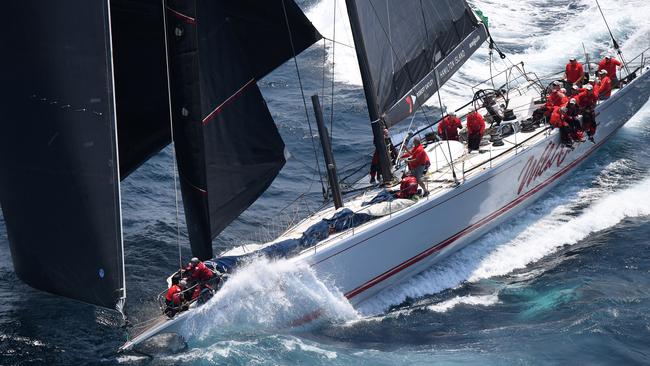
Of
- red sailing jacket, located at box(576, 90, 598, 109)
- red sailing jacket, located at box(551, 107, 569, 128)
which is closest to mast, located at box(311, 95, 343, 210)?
red sailing jacket, located at box(551, 107, 569, 128)

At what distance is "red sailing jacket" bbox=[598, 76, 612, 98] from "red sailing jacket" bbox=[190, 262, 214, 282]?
9857mm

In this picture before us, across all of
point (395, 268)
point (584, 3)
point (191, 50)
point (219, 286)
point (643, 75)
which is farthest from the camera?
point (584, 3)

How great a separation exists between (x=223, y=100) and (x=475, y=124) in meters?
5.80

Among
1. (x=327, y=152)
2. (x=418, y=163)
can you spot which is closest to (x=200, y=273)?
(x=327, y=152)

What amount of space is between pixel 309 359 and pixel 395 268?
9.56 ft

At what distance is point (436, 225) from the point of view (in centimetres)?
1416

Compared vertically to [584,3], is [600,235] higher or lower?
lower

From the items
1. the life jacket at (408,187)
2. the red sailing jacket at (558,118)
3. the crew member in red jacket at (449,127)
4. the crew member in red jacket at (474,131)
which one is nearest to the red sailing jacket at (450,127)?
the crew member in red jacket at (449,127)

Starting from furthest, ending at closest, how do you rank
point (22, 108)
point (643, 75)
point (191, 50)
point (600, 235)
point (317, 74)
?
point (317, 74), point (643, 75), point (600, 235), point (191, 50), point (22, 108)

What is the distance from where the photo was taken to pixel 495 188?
1522 cm

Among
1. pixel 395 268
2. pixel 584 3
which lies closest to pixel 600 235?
pixel 395 268

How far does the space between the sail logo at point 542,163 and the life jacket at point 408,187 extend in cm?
291

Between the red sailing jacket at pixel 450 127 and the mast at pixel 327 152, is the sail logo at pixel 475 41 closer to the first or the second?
the red sailing jacket at pixel 450 127

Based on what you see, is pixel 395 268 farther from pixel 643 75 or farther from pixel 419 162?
pixel 643 75
